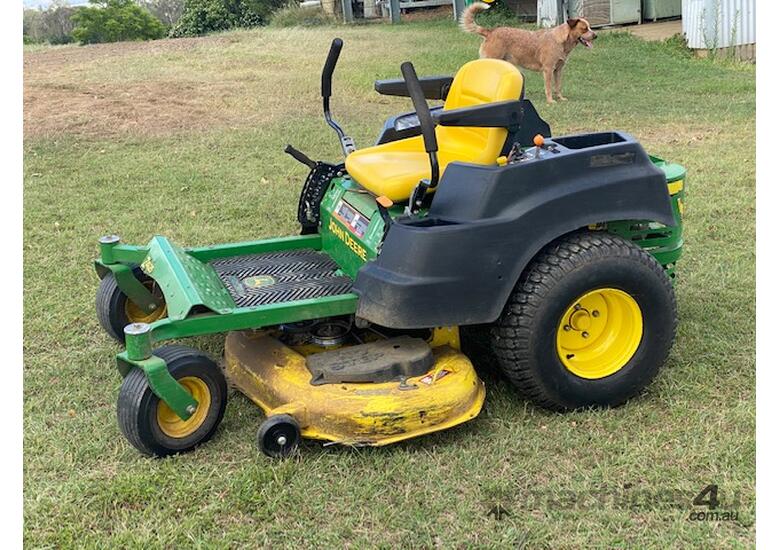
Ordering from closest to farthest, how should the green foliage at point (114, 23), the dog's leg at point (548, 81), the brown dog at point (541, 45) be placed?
the brown dog at point (541, 45), the dog's leg at point (548, 81), the green foliage at point (114, 23)

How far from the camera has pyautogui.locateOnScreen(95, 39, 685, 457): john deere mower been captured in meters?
2.77

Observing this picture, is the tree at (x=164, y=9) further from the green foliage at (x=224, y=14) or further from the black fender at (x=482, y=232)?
the black fender at (x=482, y=232)

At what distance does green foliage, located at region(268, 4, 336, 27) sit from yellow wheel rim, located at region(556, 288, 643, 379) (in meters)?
14.6

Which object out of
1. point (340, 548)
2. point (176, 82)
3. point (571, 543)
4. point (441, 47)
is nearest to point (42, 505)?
point (340, 548)

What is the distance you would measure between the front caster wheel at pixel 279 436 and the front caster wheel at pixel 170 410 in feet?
0.74

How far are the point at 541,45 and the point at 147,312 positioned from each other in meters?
6.19

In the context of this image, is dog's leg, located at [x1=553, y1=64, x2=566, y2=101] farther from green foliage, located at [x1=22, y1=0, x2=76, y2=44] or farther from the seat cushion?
green foliage, located at [x1=22, y1=0, x2=76, y2=44]

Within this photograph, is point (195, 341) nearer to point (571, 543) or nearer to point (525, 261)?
point (525, 261)

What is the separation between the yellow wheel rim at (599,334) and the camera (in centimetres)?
303

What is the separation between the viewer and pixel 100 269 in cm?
368

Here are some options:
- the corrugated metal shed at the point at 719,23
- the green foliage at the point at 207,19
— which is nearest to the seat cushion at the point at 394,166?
the corrugated metal shed at the point at 719,23

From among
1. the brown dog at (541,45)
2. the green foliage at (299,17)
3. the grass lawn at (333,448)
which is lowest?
the grass lawn at (333,448)

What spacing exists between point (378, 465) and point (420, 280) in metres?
0.63

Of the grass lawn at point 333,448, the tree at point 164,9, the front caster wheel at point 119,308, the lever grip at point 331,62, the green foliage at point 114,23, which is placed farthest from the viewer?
the tree at point 164,9
